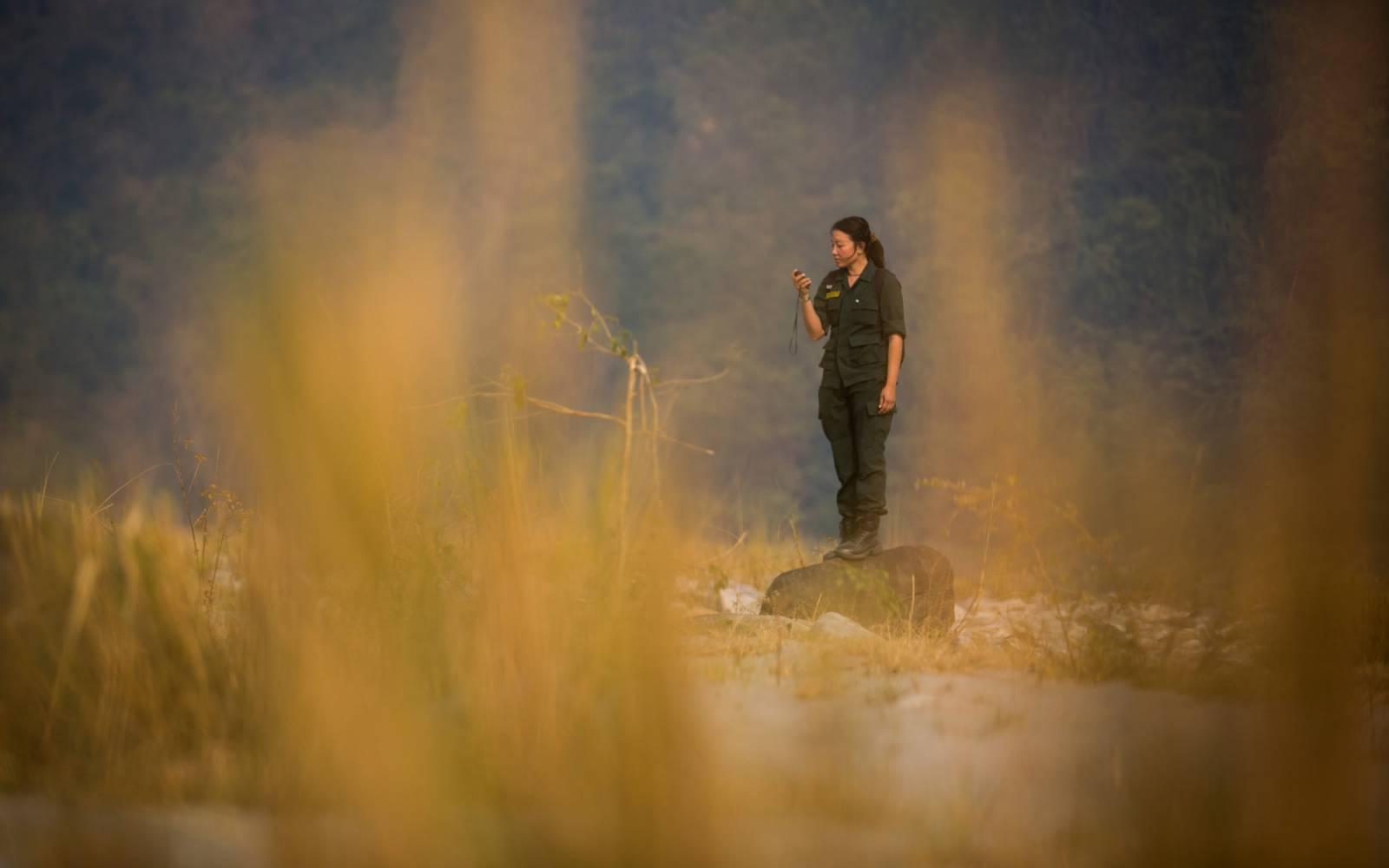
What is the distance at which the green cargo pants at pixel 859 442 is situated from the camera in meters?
3.85

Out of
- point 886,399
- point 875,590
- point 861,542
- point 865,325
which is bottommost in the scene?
point 875,590

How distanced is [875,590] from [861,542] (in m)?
0.22

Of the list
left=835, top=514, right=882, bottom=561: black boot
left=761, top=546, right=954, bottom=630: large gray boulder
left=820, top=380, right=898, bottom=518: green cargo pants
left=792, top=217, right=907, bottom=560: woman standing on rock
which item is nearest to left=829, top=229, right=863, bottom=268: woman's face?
left=792, top=217, right=907, bottom=560: woman standing on rock

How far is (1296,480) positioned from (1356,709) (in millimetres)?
307

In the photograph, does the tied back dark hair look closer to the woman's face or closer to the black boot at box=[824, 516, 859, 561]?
the woman's face

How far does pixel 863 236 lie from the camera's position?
3.87 metres

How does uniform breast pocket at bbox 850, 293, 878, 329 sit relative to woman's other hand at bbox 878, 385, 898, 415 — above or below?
above

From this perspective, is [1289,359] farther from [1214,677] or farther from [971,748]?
[971,748]

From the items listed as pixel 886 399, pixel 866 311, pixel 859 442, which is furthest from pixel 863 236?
pixel 859 442

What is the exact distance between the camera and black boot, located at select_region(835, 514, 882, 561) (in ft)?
13.0

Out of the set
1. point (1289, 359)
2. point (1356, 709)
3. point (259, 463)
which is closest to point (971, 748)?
point (1356, 709)

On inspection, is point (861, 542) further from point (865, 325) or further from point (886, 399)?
point (865, 325)

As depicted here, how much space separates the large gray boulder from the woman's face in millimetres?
946

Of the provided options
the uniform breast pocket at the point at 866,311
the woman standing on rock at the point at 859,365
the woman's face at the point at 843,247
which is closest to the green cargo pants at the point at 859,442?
the woman standing on rock at the point at 859,365
